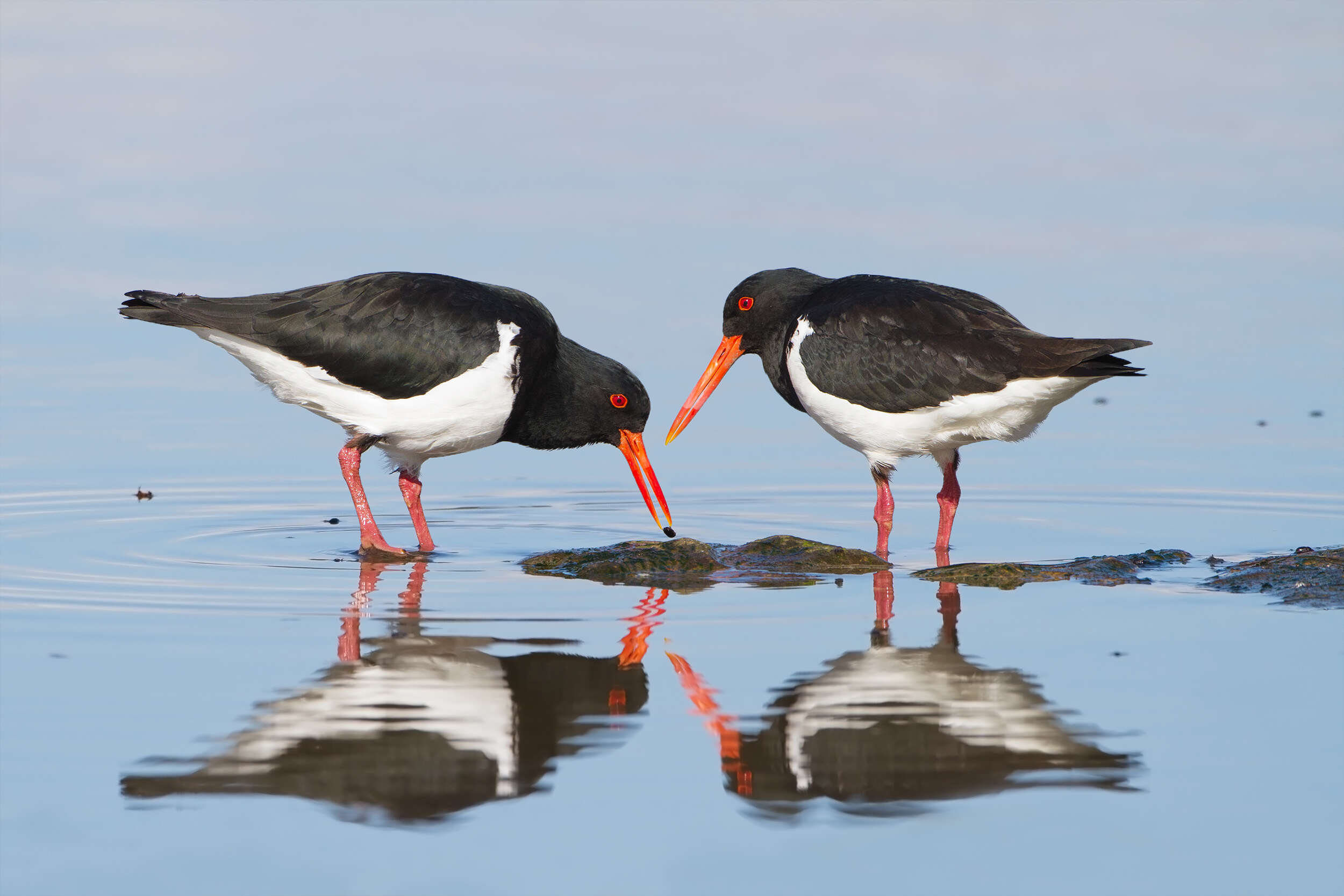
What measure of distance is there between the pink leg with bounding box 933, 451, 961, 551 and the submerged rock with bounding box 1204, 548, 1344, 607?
1.87m

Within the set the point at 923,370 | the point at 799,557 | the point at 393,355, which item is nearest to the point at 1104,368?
the point at 923,370

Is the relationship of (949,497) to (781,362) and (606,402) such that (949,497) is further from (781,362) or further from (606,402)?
(606,402)

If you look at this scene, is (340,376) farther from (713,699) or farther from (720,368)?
(713,699)

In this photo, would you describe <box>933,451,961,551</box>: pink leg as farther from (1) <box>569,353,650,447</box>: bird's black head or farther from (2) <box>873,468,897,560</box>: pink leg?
(1) <box>569,353,650,447</box>: bird's black head

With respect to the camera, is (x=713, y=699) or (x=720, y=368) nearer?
(x=713, y=699)

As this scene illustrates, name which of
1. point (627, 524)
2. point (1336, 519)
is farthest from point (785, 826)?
point (1336, 519)

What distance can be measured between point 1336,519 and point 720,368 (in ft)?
14.1

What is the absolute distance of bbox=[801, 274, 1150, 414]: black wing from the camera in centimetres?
880

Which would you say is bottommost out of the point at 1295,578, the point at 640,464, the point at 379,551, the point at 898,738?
the point at 898,738

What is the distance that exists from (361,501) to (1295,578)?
17.9ft

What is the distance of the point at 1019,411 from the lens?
9.16m

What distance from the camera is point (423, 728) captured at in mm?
5531

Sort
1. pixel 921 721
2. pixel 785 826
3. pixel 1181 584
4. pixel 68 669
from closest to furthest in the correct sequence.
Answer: pixel 785 826, pixel 921 721, pixel 68 669, pixel 1181 584

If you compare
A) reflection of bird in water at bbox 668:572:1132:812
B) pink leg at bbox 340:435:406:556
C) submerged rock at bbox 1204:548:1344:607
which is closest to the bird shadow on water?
reflection of bird in water at bbox 668:572:1132:812
